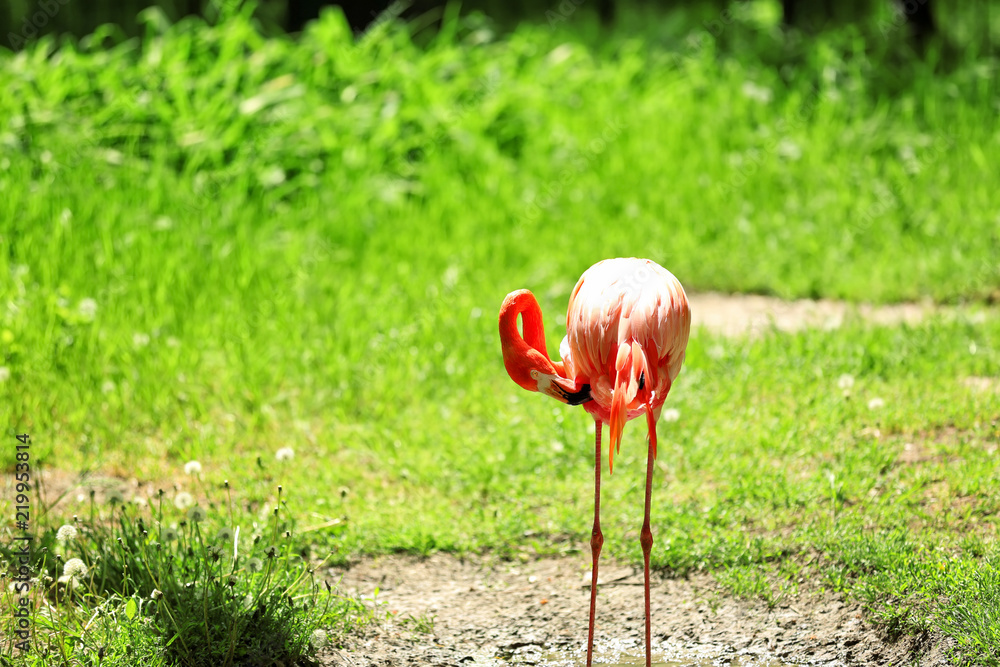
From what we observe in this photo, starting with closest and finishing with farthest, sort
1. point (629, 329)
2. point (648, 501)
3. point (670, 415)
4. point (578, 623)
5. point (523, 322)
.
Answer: point (629, 329), point (648, 501), point (523, 322), point (578, 623), point (670, 415)

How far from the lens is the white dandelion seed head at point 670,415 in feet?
15.5

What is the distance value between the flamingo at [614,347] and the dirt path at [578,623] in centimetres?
39

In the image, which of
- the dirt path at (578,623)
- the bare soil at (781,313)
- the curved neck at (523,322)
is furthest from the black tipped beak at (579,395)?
the bare soil at (781,313)

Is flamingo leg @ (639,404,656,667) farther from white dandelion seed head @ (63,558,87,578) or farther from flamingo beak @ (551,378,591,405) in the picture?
white dandelion seed head @ (63,558,87,578)

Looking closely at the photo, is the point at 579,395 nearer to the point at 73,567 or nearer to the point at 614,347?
the point at 614,347

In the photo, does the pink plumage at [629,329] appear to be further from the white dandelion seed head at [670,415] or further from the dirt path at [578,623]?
the white dandelion seed head at [670,415]

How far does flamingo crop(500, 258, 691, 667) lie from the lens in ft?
10.1

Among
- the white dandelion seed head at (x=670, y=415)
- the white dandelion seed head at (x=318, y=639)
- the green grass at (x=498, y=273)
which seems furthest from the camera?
the white dandelion seed head at (x=670, y=415)

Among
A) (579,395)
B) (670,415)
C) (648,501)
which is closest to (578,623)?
(648,501)

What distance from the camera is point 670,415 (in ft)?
15.6

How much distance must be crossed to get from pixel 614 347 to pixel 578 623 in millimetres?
1053

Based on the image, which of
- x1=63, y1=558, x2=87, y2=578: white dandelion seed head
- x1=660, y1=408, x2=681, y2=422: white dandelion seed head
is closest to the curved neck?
x1=63, y1=558, x2=87, y2=578: white dandelion seed head

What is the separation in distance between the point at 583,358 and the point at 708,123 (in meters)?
4.58

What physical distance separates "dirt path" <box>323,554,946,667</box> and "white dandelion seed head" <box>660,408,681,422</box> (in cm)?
91
